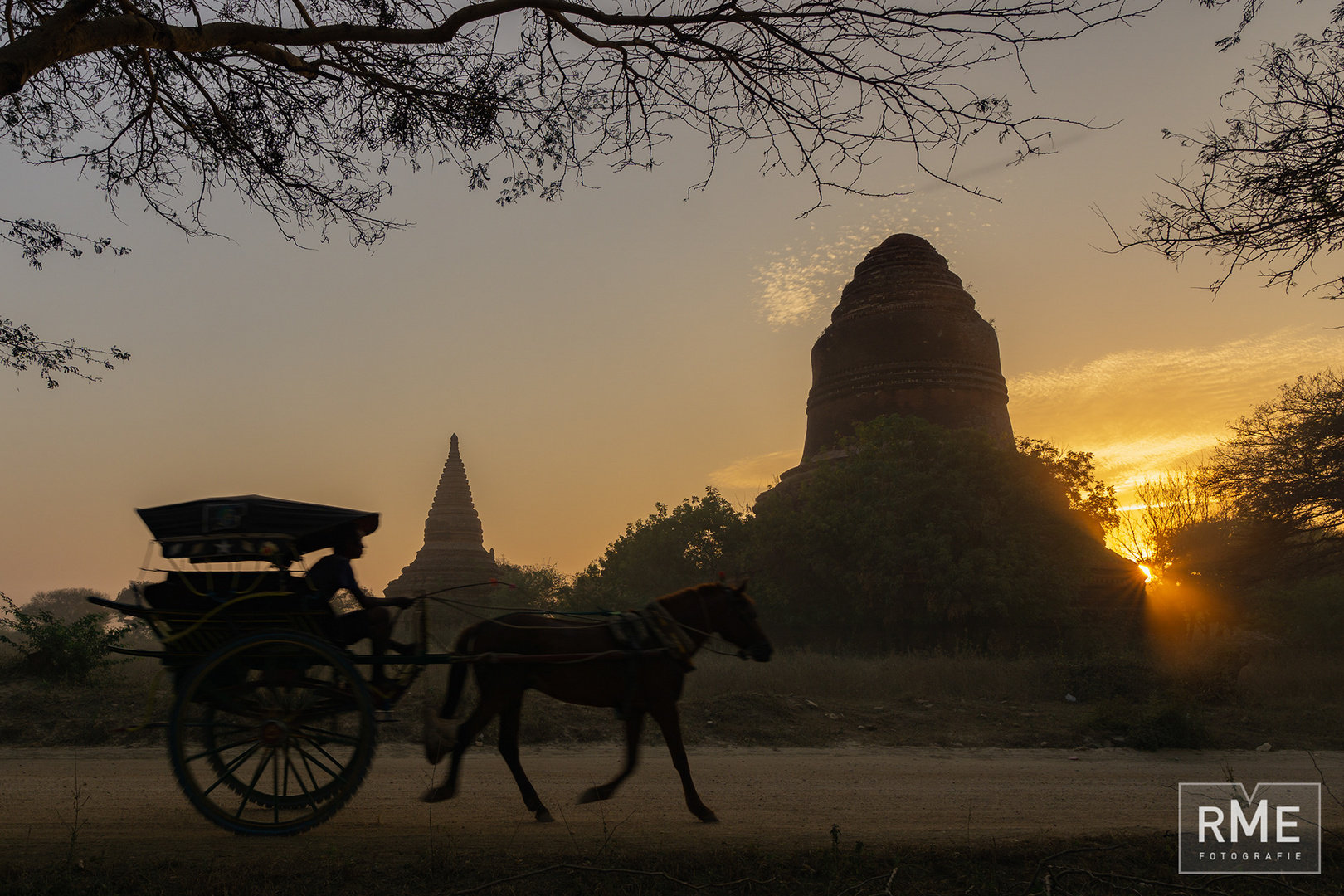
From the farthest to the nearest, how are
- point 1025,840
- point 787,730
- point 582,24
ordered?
1. point 787,730
2. point 582,24
3. point 1025,840

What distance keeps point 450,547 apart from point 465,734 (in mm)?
34815

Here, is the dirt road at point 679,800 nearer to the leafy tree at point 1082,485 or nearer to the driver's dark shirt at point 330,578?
the driver's dark shirt at point 330,578

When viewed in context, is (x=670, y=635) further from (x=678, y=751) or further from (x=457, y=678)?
(x=457, y=678)

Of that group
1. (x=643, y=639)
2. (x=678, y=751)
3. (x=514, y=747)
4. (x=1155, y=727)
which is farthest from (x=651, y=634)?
(x=1155, y=727)

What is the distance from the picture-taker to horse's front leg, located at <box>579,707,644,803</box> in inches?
214

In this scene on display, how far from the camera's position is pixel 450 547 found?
38.9m

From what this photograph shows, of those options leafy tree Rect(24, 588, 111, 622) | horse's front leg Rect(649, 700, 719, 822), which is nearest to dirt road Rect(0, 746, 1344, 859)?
horse's front leg Rect(649, 700, 719, 822)

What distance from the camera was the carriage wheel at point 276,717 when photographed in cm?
477

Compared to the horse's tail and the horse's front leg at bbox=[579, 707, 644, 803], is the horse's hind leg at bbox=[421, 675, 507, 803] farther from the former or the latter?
the horse's front leg at bbox=[579, 707, 644, 803]

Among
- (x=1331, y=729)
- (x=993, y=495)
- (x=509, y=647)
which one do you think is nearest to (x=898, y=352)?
(x=993, y=495)

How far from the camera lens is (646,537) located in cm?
2900

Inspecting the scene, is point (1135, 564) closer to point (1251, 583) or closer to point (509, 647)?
point (1251, 583)

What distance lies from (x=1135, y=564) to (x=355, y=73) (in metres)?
26.9

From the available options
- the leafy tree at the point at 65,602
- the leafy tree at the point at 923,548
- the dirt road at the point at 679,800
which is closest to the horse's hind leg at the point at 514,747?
the dirt road at the point at 679,800
